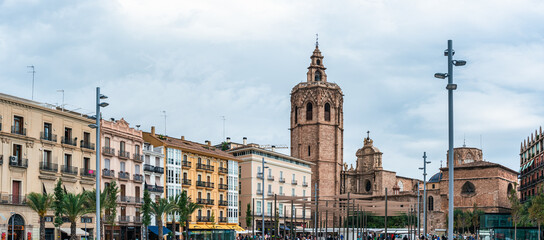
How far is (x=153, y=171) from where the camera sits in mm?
60812

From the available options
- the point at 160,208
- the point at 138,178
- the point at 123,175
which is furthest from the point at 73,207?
the point at 138,178

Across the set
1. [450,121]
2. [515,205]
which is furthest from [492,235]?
[450,121]

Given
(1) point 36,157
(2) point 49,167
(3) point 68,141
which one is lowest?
(2) point 49,167

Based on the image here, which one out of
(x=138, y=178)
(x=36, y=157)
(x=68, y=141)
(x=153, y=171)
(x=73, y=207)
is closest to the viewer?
(x=73, y=207)

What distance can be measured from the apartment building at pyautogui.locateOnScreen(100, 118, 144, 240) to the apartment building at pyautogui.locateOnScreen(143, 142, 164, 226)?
86cm

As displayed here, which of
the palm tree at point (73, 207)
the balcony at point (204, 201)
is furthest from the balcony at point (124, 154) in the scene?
the palm tree at point (73, 207)

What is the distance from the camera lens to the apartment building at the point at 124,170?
54.5 m

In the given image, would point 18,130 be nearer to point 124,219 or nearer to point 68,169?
point 68,169

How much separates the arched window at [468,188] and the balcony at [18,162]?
220 feet

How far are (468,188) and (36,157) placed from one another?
66170 millimetres

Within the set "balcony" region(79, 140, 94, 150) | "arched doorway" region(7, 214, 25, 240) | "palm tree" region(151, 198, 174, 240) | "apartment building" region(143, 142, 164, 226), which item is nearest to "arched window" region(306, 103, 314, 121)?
"apartment building" region(143, 142, 164, 226)

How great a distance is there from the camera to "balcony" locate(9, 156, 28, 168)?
44500 mm

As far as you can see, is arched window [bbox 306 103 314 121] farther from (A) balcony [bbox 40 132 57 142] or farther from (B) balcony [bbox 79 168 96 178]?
(A) balcony [bbox 40 132 57 142]

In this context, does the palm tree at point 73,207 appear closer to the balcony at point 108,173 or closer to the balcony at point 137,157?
the balcony at point 108,173
